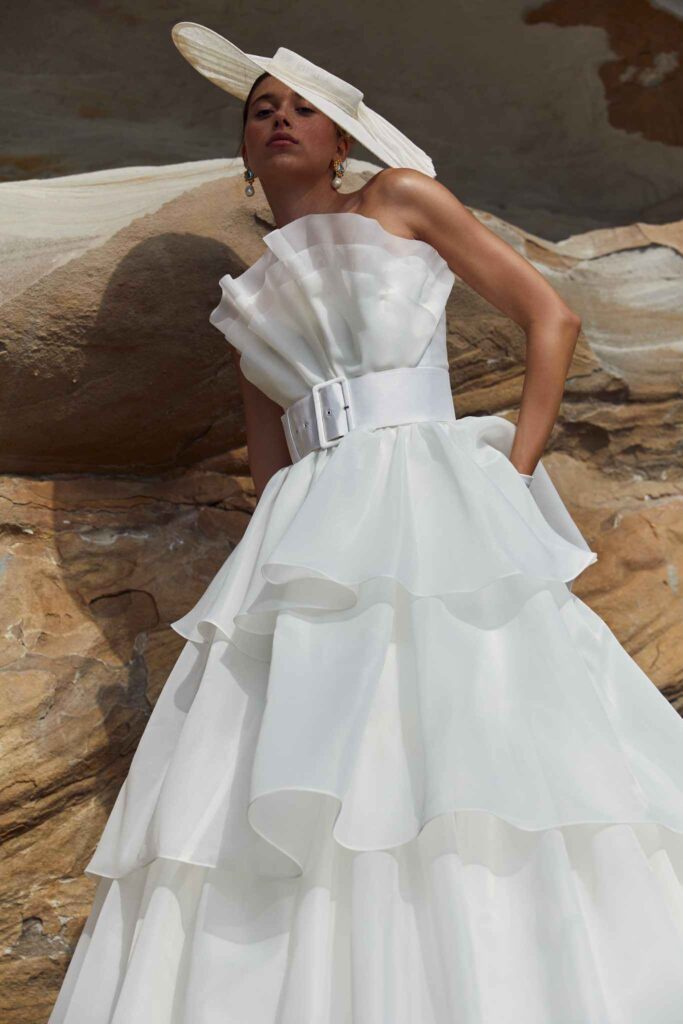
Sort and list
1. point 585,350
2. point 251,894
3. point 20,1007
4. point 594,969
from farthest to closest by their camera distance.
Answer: point 585,350
point 20,1007
point 251,894
point 594,969

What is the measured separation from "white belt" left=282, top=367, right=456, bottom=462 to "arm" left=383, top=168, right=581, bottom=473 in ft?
0.40

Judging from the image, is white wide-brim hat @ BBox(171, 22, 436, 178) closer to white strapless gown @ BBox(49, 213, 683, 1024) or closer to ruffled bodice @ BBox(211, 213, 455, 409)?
ruffled bodice @ BBox(211, 213, 455, 409)

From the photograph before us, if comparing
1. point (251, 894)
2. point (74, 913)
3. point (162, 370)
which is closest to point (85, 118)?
point (162, 370)

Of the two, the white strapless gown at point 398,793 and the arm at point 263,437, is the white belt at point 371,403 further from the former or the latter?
the arm at point 263,437

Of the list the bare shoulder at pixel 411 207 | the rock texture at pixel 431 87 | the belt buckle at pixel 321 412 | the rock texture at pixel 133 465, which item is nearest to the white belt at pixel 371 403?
the belt buckle at pixel 321 412

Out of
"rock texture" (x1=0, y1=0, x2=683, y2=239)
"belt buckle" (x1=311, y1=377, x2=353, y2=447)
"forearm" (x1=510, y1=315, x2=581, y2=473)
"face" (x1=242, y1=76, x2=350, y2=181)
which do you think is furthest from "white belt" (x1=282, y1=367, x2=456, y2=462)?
"rock texture" (x1=0, y1=0, x2=683, y2=239)

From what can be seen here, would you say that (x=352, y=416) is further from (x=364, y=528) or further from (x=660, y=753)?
(x=660, y=753)

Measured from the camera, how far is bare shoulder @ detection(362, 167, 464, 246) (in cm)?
168

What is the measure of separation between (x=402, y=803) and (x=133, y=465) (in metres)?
1.20

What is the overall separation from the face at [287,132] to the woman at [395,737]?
0.50 feet

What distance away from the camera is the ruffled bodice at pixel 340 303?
62.6 inches

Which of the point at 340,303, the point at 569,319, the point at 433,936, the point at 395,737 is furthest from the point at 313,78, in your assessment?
the point at 433,936

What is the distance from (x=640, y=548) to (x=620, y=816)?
105 cm

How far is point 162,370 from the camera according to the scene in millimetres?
2104
